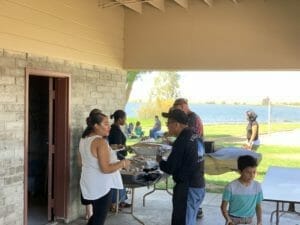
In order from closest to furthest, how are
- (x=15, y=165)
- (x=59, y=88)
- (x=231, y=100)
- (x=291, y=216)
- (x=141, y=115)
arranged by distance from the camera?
(x=15, y=165)
(x=59, y=88)
(x=291, y=216)
(x=141, y=115)
(x=231, y=100)

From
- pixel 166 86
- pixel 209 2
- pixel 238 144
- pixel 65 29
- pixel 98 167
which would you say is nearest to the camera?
pixel 98 167

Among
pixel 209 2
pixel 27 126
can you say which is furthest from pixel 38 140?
pixel 209 2

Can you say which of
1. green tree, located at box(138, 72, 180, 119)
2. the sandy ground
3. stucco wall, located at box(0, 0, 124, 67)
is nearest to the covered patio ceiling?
stucco wall, located at box(0, 0, 124, 67)

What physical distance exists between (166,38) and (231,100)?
21125 mm

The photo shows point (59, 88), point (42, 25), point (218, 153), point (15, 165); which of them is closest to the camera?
point (15, 165)

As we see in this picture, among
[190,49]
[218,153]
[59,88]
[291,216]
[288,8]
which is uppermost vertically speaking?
[288,8]

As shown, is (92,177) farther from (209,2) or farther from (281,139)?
(281,139)

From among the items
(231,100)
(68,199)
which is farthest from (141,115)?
(68,199)

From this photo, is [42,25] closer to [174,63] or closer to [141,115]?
[174,63]

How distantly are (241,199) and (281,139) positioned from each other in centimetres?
1869

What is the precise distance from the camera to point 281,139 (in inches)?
875

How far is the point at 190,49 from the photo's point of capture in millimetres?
8453

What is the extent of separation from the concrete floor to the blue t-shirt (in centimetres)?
297

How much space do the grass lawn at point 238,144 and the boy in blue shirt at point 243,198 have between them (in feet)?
18.1
